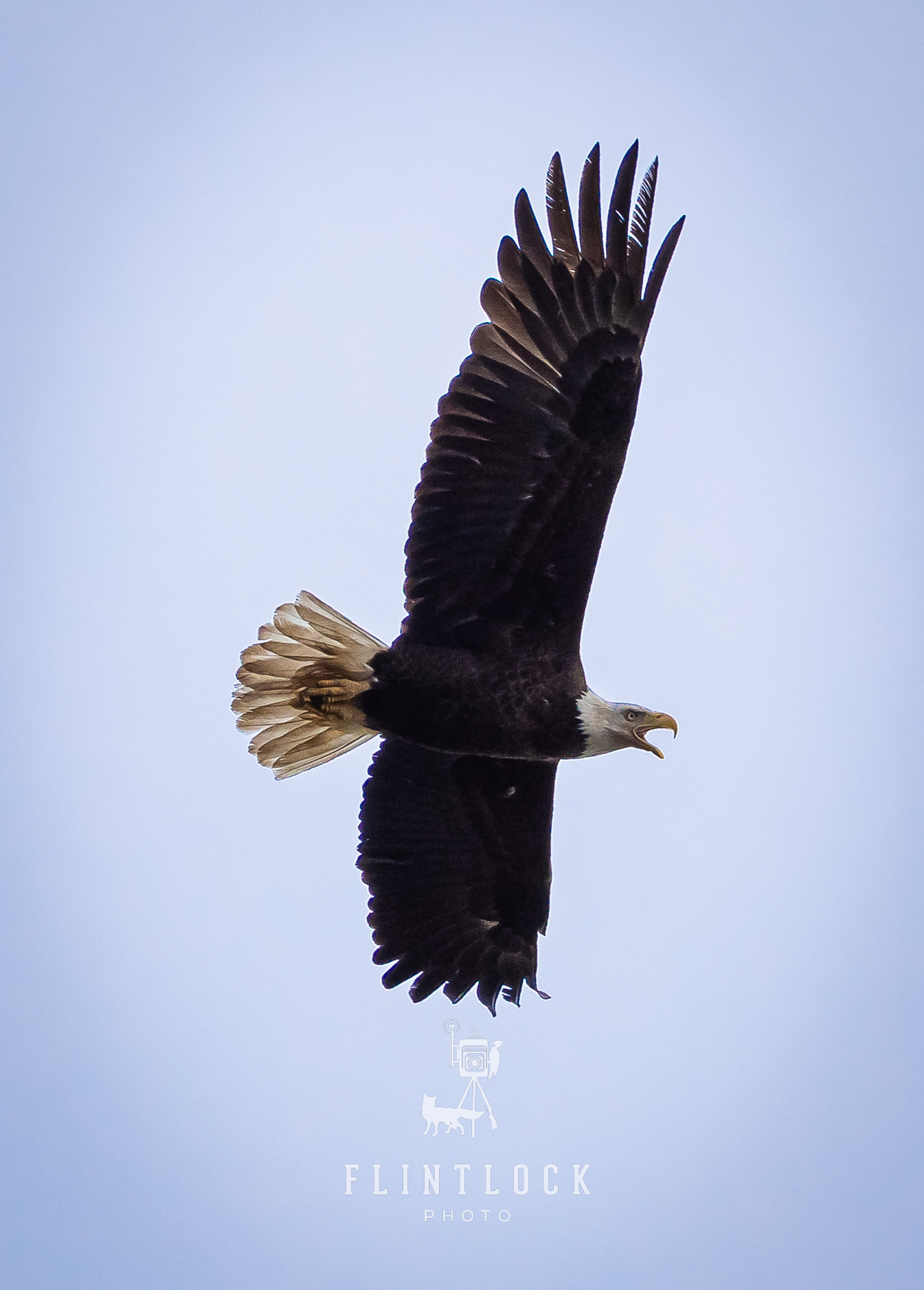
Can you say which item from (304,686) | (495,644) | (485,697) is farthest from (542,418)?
(304,686)

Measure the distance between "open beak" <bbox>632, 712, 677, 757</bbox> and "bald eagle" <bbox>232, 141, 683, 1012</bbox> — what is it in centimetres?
1

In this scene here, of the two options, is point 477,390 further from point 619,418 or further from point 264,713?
point 264,713

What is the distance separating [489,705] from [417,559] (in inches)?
30.5

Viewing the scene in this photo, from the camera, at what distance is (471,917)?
346 inches

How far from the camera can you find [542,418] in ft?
A: 25.2

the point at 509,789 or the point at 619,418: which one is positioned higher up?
the point at 619,418

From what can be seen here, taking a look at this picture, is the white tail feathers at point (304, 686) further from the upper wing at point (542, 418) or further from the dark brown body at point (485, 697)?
the upper wing at point (542, 418)

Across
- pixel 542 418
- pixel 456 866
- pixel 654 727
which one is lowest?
pixel 456 866

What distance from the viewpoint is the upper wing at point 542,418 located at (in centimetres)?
750

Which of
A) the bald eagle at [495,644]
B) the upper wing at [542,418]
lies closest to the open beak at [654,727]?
the bald eagle at [495,644]

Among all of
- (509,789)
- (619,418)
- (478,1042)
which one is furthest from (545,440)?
(478,1042)

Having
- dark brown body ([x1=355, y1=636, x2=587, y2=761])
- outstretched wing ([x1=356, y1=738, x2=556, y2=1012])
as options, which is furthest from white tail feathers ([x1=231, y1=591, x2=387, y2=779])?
outstretched wing ([x1=356, y1=738, x2=556, y2=1012])

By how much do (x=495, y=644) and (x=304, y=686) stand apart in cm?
102

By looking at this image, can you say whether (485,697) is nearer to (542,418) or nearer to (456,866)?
(456,866)
